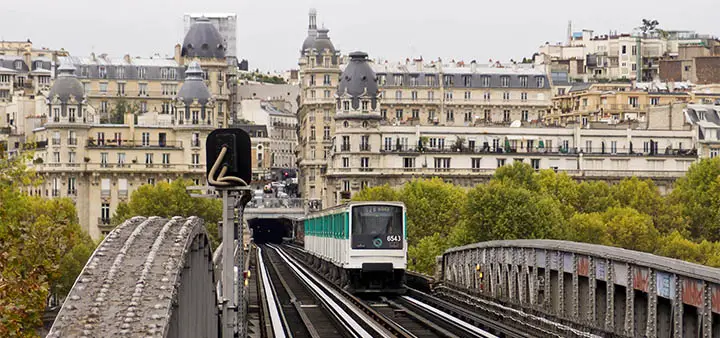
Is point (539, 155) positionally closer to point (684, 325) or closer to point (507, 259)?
point (507, 259)

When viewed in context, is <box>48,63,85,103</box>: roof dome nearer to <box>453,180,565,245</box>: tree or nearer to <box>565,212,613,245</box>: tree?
<box>565,212,613,245</box>: tree

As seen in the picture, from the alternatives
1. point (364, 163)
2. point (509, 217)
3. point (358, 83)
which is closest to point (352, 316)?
point (509, 217)

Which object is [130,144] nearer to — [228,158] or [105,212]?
[105,212]

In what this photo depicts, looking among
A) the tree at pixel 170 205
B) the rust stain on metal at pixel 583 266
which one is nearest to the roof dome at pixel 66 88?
the tree at pixel 170 205

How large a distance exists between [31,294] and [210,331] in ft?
11.2

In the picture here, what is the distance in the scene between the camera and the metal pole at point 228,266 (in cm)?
2723

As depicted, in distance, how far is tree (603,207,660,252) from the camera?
113 m

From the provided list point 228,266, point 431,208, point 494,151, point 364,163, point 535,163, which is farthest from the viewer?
point 364,163

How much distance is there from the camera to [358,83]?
175 meters

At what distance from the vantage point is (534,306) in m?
45.5

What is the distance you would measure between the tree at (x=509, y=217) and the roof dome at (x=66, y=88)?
82.3 metres

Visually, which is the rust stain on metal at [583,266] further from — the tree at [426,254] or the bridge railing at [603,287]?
the tree at [426,254]

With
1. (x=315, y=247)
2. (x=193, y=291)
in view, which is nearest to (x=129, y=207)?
(x=315, y=247)

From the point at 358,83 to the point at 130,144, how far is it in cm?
2446
